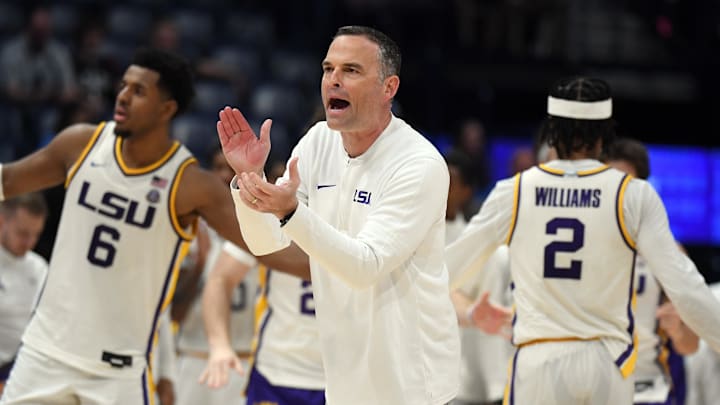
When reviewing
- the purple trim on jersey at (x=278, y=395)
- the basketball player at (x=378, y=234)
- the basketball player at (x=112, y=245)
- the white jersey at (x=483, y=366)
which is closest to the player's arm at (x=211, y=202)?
the basketball player at (x=112, y=245)

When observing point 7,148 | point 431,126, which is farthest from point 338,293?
point 431,126

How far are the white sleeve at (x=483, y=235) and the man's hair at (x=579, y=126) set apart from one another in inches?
12.5

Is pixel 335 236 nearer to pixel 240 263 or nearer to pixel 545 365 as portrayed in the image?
pixel 545 365

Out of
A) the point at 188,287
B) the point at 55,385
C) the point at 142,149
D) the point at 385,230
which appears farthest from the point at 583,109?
the point at 188,287

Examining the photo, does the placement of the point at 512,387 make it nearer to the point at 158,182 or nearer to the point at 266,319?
the point at 266,319

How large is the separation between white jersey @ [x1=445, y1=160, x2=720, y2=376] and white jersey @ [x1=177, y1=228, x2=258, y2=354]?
8.73 ft

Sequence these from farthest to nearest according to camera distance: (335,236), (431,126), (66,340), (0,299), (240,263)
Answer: (431,126) < (0,299) < (240,263) < (66,340) < (335,236)

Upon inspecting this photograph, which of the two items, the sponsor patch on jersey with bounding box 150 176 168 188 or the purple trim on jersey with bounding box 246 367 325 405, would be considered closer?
the sponsor patch on jersey with bounding box 150 176 168 188

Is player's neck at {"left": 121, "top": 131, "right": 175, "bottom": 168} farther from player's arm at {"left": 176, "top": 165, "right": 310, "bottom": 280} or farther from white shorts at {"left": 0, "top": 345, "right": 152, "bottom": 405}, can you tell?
white shorts at {"left": 0, "top": 345, "right": 152, "bottom": 405}

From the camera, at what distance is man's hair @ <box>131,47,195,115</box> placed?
6.51m

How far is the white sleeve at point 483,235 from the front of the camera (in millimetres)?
5824

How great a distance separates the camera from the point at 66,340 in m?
6.03

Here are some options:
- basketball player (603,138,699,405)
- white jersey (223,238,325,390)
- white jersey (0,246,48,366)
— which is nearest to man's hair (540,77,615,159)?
basketball player (603,138,699,405)

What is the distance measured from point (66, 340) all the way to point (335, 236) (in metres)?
2.20
